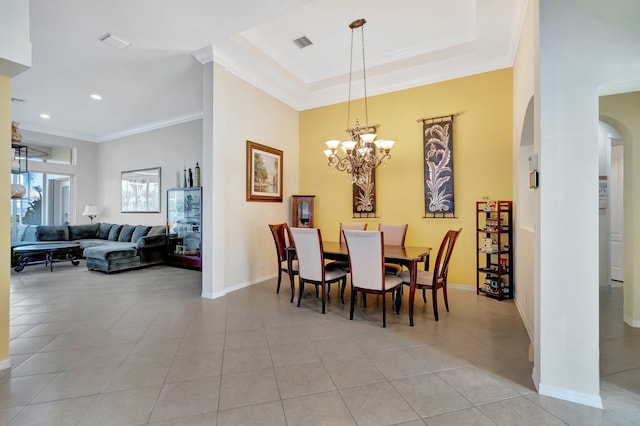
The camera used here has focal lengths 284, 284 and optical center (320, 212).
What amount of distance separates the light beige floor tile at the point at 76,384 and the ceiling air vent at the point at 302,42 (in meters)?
4.20

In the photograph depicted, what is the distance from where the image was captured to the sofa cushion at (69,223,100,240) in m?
7.24

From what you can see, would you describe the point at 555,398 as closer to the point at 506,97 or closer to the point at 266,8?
the point at 506,97

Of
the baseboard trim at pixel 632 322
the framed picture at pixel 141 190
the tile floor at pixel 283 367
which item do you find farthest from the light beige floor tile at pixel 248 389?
the framed picture at pixel 141 190

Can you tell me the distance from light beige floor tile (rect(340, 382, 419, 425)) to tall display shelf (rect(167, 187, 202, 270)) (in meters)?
4.71

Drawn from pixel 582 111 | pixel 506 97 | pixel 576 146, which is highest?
pixel 506 97

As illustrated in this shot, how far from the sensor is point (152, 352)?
2387 millimetres

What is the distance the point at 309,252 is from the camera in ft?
11.2

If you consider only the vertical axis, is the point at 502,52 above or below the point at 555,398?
above

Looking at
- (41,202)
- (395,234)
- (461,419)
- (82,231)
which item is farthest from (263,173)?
(41,202)

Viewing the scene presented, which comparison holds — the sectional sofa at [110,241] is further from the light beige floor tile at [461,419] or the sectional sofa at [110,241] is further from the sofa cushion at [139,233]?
the light beige floor tile at [461,419]

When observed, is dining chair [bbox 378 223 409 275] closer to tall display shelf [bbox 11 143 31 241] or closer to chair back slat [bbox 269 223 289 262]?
chair back slat [bbox 269 223 289 262]

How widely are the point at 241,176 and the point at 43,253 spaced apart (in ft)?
15.5

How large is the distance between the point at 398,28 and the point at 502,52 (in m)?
1.52

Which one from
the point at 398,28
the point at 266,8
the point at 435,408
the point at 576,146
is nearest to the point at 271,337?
the point at 435,408
